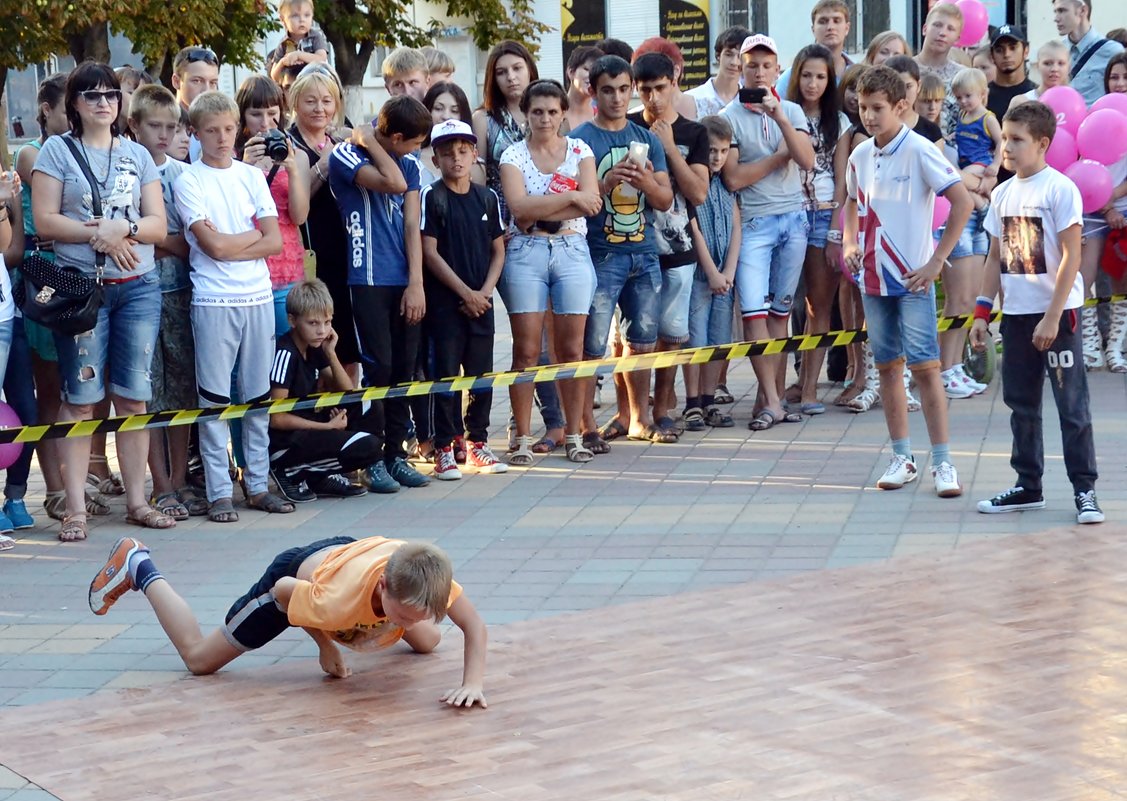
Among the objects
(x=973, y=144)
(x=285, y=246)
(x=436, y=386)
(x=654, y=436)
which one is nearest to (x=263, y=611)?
(x=436, y=386)

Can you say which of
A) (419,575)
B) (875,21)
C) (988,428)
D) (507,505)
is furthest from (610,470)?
(875,21)

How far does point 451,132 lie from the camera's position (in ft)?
28.2

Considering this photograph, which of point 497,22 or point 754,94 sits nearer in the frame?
point 754,94

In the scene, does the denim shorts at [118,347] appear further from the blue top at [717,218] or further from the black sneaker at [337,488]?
the blue top at [717,218]

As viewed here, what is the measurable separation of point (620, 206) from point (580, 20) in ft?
81.7

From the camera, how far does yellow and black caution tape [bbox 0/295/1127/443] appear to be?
769 cm

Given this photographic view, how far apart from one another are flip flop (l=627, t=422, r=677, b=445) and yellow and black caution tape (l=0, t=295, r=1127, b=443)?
18.1 inches

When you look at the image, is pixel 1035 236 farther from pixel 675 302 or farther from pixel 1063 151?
pixel 1063 151

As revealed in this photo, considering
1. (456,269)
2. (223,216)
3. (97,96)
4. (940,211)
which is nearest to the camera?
(97,96)

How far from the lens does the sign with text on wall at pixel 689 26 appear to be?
3212cm

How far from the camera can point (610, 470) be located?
356 inches

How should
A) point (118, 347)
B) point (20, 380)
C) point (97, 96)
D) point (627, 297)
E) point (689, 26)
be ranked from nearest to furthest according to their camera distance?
point (97, 96) → point (118, 347) → point (20, 380) → point (627, 297) → point (689, 26)

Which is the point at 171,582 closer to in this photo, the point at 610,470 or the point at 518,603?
the point at 518,603

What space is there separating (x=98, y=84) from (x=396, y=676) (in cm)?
343
